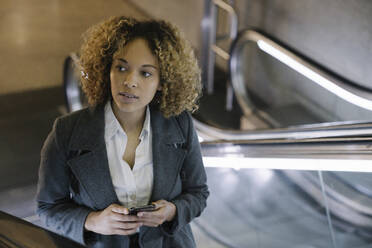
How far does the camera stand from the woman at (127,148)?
Answer: 166cm

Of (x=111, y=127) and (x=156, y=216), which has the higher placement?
(x=111, y=127)

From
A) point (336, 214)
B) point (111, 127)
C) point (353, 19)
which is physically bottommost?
point (336, 214)

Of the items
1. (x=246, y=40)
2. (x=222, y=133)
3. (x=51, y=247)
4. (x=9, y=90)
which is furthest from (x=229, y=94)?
(x=51, y=247)

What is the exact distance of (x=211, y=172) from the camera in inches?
131

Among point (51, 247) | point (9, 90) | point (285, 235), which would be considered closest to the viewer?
point (51, 247)

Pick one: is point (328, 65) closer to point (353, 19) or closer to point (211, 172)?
point (353, 19)

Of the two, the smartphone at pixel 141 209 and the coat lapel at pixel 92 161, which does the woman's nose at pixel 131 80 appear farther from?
the smartphone at pixel 141 209

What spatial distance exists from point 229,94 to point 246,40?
936 mm

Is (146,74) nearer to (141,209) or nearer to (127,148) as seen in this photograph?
(127,148)

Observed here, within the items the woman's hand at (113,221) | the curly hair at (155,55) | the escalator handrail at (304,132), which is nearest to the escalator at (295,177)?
the escalator handrail at (304,132)

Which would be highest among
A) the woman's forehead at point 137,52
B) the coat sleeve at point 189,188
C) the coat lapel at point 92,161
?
the woman's forehead at point 137,52

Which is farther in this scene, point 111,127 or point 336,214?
point 336,214

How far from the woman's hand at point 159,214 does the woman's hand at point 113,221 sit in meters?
0.02

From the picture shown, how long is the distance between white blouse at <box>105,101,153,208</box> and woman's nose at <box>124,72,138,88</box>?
14 centimetres
